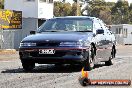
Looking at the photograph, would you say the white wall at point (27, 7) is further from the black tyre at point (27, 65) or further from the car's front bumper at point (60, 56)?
the car's front bumper at point (60, 56)

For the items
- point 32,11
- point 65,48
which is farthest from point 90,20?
point 32,11

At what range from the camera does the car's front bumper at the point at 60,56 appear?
1190 centimetres

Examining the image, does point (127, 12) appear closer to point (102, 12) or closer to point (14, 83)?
point (102, 12)

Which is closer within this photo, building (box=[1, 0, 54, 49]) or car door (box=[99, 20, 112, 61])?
car door (box=[99, 20, 112, 61])

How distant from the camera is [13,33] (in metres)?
40.2

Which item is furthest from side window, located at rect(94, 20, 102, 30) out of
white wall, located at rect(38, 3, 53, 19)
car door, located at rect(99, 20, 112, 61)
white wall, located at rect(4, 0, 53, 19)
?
white wall, located at rect(38, 3, 53, 19)

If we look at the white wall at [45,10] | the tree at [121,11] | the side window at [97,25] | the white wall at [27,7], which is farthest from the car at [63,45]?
the tree at [121,11]

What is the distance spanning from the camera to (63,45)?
11.9m

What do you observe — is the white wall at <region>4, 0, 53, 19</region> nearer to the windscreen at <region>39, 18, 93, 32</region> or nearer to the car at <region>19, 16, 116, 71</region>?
the windscreen at <region>39, 18, 93, 32</region>

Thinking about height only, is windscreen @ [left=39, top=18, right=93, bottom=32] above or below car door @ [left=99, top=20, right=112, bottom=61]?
above

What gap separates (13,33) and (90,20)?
2674 cm

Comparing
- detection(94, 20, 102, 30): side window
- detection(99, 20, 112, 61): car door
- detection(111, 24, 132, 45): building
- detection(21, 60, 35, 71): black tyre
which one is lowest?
detection(111, 24, 132, 45): building

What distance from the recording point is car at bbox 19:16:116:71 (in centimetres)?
1191

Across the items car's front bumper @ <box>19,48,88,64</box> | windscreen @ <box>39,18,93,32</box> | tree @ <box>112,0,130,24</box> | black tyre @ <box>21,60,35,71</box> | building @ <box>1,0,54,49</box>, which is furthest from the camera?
tree @ <box>112,0,130,24</box>
